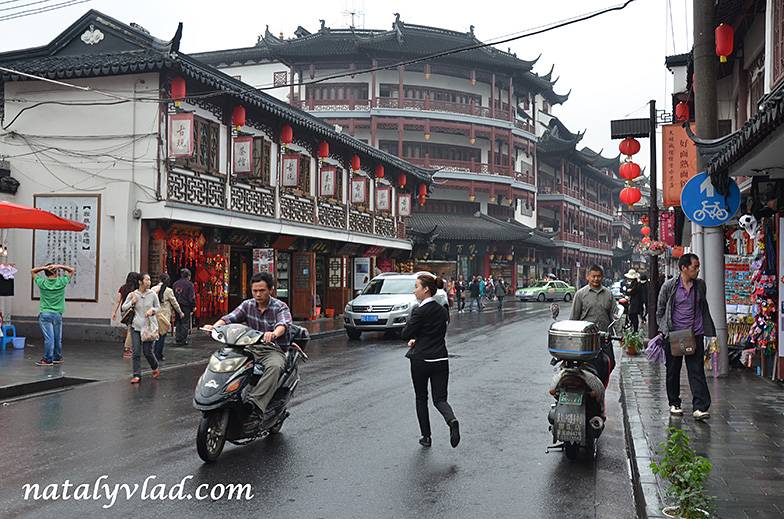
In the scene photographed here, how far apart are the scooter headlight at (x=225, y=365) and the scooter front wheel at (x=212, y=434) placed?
373mm

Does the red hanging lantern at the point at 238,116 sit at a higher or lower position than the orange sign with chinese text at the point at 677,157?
higher

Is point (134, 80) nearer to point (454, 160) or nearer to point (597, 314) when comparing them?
point (597, 314)

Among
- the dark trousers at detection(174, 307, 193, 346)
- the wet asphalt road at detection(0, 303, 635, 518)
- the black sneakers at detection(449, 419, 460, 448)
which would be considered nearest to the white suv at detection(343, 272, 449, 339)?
the dark trousers at detection(174, 307, 193, 346)

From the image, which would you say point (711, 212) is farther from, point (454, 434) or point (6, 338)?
point (6, 338)

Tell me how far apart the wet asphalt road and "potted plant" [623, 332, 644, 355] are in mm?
4997

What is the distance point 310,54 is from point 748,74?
120 ft

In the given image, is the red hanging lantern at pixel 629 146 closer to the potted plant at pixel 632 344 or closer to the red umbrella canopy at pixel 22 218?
the potted plant at pixel 632 344

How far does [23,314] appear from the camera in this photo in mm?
18750

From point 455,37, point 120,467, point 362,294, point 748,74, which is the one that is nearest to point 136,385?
point 120,467

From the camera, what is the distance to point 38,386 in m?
11.4

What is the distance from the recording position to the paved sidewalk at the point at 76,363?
11.5 m

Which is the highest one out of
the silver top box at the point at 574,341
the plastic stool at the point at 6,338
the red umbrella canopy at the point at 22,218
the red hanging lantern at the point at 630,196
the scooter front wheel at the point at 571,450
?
the red hanging lantern at the point at 630,196

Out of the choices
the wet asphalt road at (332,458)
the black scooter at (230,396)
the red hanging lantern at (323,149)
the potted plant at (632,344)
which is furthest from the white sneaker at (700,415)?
the red hanging lantern at (323,149)

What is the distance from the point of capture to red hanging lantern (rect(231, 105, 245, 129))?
20.9m
